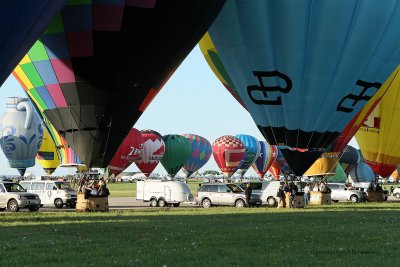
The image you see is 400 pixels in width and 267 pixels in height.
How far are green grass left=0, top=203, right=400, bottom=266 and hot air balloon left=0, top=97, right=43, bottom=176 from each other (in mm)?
43732

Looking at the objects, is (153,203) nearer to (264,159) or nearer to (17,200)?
(17,200)

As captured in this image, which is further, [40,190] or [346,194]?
[346,194]

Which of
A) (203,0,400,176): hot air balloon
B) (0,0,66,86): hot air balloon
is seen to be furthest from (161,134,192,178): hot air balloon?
(0,0,66,86): hot air balloon

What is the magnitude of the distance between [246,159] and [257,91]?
44.5 metres

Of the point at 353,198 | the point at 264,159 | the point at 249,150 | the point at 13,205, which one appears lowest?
the point at 13,205

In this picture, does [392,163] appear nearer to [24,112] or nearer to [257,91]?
[257,91]

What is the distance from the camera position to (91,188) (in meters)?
29.6

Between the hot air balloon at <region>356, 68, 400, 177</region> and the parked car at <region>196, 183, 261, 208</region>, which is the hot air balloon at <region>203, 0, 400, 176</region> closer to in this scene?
the parked car at <region>196, 183, 261, 208</region>

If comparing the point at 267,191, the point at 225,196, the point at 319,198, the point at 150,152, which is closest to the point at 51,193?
the point at 225,196

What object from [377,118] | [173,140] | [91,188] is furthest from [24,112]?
[91,188]

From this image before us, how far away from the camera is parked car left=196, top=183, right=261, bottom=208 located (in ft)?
124

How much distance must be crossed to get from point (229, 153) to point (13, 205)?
1603 inches

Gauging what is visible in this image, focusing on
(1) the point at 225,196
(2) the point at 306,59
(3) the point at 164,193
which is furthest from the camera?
(3) the point at 164,193

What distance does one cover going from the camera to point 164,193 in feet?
131
